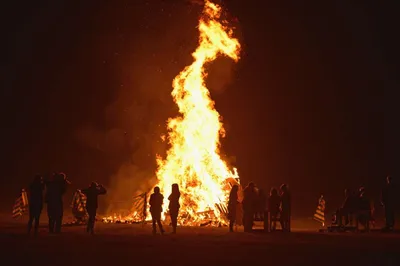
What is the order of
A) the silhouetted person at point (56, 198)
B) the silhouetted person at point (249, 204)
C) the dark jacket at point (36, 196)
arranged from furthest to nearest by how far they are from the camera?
the silhouetted person at point (249, 204) → the silhouetted person at point (56, 198) → the dark jacket at point (36, 196)

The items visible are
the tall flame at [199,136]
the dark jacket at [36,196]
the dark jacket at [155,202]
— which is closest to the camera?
the dark jacket at [36,196]

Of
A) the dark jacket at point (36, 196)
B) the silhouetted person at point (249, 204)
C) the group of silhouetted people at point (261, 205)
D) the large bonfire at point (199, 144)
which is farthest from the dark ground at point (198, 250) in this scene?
the large bonfire at point (199, 144)

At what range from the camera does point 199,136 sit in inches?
1177

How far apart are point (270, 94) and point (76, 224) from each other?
39.3m

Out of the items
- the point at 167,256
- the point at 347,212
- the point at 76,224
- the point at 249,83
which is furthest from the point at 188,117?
the point at 249,83

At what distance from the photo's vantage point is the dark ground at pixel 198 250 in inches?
506

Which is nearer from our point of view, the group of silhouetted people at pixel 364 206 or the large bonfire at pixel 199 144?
the group of silhouetted people at pixel 364 206

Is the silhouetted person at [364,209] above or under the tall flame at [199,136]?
under

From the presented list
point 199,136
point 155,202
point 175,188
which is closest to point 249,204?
point 175,188

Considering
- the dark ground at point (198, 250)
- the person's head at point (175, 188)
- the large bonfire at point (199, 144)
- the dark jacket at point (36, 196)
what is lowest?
the dark ground at point (198, 250)

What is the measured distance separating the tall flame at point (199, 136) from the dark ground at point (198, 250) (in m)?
8.75

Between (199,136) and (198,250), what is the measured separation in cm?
1512

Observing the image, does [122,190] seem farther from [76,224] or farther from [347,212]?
[347,212]

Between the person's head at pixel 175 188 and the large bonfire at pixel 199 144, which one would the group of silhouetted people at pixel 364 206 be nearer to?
the person's head at pixel 175 188
